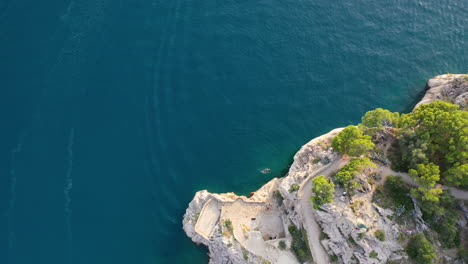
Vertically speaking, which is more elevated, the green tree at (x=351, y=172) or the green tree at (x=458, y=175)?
the green tree at (x=458, y=175)

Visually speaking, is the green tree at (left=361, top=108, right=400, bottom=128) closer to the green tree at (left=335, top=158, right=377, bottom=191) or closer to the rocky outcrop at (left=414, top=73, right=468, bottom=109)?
the green tree at (left=335, top=158, right=377, bottom=191)

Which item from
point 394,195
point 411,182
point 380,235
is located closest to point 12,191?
point 380,235

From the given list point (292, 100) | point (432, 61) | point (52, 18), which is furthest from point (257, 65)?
point (52, 18)

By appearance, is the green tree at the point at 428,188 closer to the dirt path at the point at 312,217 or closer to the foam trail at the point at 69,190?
the dirt path at the point at 312,217

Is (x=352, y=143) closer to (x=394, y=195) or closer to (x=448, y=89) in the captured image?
(x=394, y=195)

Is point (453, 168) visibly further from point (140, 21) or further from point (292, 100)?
point (140, 21)

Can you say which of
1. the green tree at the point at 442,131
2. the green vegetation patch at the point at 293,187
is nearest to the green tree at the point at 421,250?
the green tree at the point at 442,131

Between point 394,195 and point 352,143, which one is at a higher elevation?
point 352,143

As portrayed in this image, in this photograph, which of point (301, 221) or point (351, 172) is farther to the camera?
point (301, 221)
